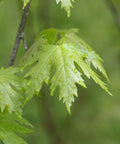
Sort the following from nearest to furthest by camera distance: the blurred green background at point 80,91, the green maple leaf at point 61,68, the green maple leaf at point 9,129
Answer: the green maple leaf at point 61,68 < the green maple leaf at point 9,129 < the blurred green background at point 80,91

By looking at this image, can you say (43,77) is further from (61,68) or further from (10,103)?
(10,103)

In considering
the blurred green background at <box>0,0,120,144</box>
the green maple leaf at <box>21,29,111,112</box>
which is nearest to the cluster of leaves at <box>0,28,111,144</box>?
the green maple leaf at <box>21,29,111,112</box>

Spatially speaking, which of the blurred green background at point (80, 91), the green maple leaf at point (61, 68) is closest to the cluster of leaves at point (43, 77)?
the green maple leaf at point (61, 68)

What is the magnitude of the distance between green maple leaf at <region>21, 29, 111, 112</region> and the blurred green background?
2.57 metres

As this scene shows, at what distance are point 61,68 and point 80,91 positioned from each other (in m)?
3.75

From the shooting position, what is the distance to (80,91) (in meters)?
5.03

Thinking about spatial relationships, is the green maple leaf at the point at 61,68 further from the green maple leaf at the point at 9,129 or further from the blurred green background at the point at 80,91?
the blurred green background at the point at 80,91

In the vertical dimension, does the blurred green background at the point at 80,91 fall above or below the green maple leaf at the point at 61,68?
above

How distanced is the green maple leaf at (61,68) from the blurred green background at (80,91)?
2575mm

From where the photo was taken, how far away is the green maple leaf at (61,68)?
125cm

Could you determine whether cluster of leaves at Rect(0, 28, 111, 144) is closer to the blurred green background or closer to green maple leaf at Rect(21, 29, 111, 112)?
green maple leaf at Rect(21, 29, 111, 112)

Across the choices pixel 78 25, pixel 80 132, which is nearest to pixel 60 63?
pixel 78 25

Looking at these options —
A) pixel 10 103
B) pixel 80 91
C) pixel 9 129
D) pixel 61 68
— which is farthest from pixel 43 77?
pixel 80 91

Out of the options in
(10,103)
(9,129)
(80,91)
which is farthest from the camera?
(80,91)
